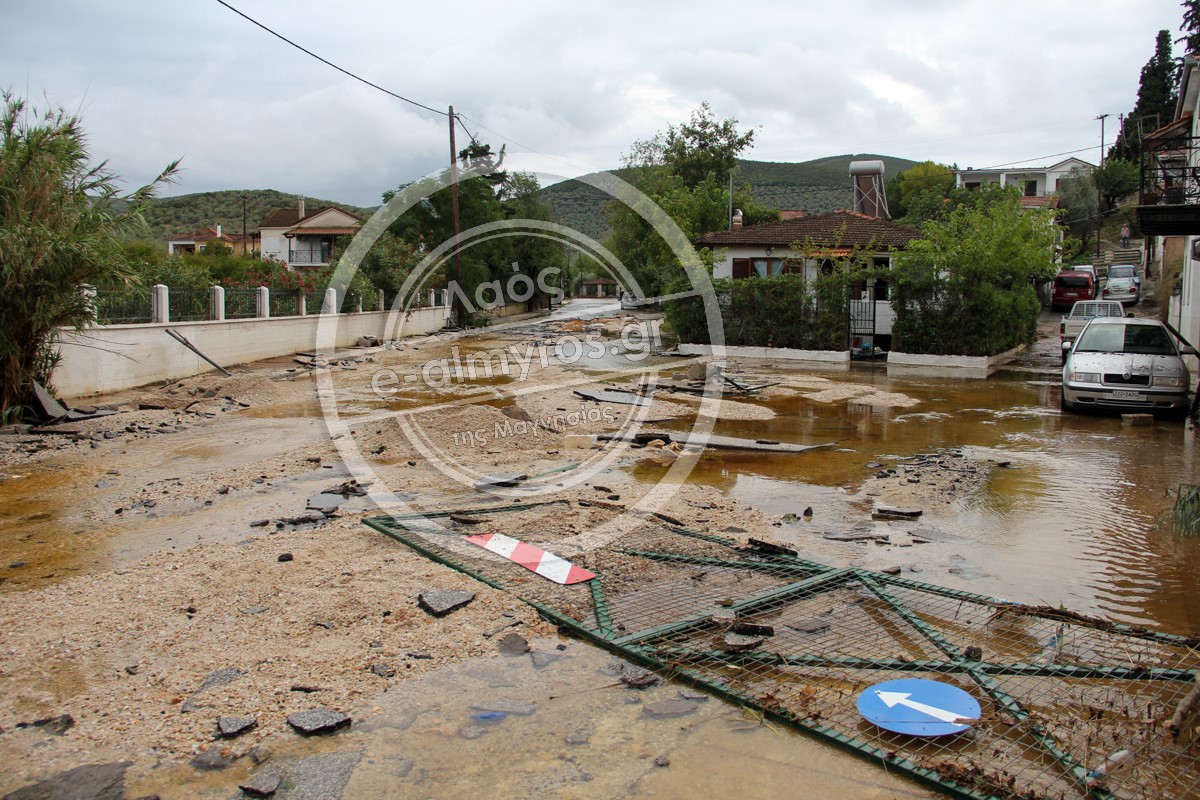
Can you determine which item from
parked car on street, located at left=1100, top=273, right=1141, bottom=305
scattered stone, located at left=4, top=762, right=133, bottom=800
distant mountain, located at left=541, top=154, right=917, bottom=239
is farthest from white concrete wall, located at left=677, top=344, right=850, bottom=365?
distant mountain, located at left=541, top=154, right=917, bottom=239

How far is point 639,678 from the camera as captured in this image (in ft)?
14.7

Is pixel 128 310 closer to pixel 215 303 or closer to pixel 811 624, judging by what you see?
pixel 215 303

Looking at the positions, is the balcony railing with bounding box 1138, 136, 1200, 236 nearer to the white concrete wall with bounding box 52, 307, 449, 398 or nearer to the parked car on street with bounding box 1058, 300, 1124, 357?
the parked car on street with bounding box 1058, 300, 1124, 357

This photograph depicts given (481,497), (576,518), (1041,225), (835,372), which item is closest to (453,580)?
(576,518)

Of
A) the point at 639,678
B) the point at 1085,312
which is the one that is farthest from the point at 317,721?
the point at 1085,312

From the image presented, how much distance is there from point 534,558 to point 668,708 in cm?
243

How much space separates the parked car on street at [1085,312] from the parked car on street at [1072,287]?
43.0ft

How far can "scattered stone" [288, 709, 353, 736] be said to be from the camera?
3910 millimetres

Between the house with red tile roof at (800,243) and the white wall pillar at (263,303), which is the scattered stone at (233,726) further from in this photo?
the house with red tile roof at (800,243)

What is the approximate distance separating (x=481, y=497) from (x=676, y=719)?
4.85 m

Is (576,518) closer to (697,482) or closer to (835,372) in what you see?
(697,482)

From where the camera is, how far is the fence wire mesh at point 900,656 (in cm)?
369

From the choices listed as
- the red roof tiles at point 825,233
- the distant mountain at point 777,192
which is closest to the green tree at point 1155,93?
the distant mountain at point 777,192

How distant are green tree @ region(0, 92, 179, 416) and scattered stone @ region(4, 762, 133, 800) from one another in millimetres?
10891
